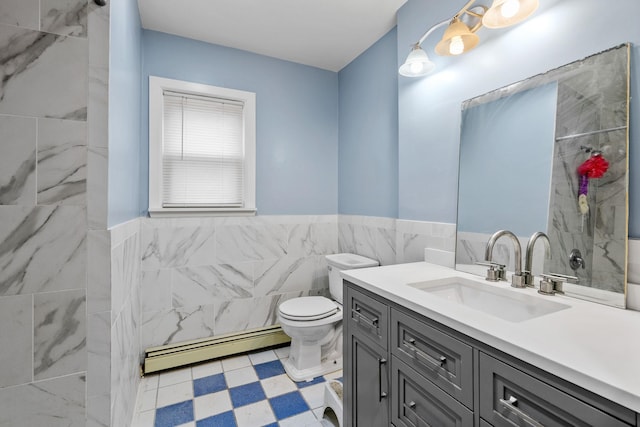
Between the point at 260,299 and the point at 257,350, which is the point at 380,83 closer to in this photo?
the point at 260,299

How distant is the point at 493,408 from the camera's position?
77cm

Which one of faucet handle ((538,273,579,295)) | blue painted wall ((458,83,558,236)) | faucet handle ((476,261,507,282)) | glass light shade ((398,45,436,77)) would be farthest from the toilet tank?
glass light shade ((398,45,436,77))

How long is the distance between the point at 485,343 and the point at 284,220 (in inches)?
79.8

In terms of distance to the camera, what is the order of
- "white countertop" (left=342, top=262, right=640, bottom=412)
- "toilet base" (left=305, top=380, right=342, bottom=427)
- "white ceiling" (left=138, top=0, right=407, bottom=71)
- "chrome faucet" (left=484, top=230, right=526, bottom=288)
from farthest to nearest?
1. "white ceiling" (left=138, top=0, right=407, bottom=71)
2. "toilet base" (left=305, top=380, right=342, bottom=427)
3. "chrome faucet" (left=484, top=230, right=526, bottom=288)
4. "white countertop" (left=342, top=262, right=640, bottom=412)

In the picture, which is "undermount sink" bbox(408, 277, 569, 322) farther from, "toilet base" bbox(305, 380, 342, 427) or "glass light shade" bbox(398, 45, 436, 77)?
"glass light shade" bbox(398, 45, 436, 77)

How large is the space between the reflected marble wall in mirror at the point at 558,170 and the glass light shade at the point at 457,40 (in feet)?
0.86

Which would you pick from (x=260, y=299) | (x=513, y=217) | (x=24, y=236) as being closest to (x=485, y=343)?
(x=513, y=217)

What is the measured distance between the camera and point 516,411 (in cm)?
71

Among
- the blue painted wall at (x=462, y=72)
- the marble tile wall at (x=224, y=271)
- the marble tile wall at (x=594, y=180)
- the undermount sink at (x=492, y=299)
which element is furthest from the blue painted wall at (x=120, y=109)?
the marble tile wall at (x=594, y=180)

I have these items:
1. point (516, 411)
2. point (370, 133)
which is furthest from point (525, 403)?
point (370, 133)

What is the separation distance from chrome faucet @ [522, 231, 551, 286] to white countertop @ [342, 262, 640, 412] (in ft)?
0.16

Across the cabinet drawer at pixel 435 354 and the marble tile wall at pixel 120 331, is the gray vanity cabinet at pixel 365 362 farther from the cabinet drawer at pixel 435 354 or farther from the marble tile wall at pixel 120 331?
the marble tile wall at pixel 120 331

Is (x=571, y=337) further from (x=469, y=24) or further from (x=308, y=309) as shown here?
(x=308, y=309)

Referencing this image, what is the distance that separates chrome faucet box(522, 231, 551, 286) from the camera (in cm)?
114
